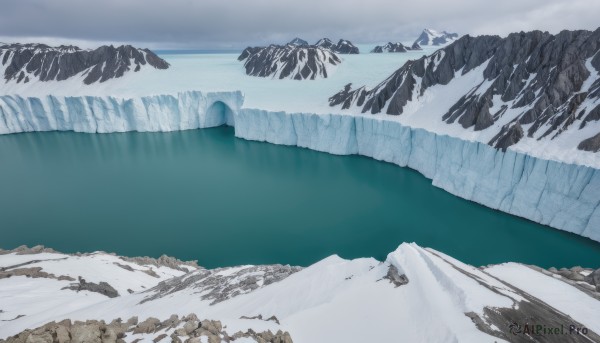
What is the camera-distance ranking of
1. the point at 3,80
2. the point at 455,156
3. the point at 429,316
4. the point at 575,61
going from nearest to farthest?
the point at 429,316
the point at 575,61
the point at 455,156
the point at 3,80

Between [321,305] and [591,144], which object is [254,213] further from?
[591,144]

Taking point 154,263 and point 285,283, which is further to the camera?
point 154,263

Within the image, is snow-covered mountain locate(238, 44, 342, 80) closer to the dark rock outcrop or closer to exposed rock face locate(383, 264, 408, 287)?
the dark rock outcrop

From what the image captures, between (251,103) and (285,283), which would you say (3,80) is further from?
(285,283)

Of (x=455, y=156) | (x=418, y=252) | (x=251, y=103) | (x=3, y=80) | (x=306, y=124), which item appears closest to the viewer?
(x=418, y=252)

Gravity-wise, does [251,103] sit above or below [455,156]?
above

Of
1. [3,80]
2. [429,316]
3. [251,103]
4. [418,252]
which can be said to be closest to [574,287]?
[418,252]
